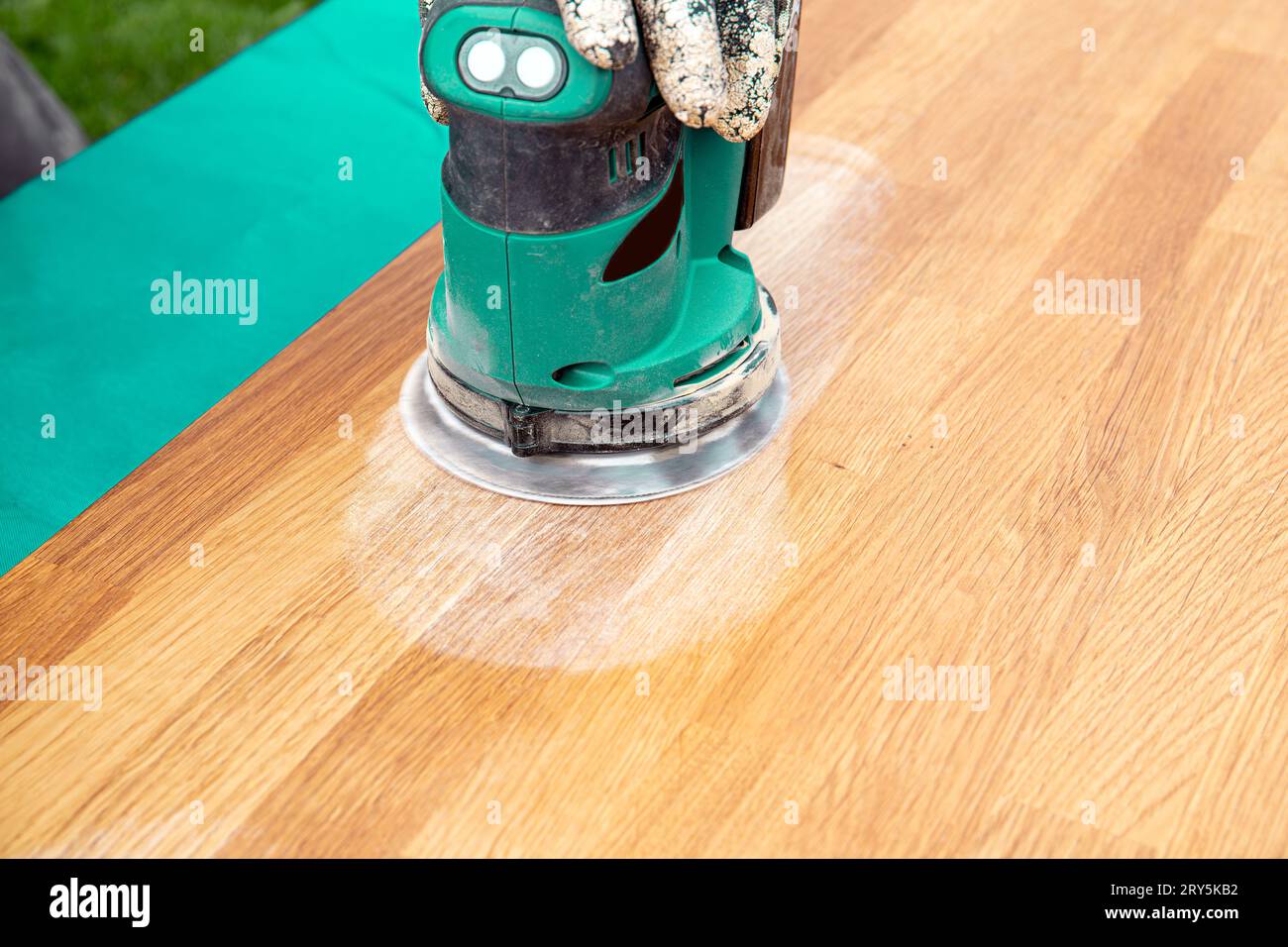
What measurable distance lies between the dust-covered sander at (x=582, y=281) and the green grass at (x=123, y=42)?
1365 millimetres

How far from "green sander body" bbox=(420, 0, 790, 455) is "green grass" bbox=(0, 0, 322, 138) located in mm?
1438

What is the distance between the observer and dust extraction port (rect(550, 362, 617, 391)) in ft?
3.82

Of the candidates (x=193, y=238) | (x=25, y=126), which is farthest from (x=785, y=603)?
(x=25, y=126)

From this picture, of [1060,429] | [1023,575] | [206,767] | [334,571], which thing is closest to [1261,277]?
[1060,429]

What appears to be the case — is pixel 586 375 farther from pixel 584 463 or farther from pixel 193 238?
pixel 193 238

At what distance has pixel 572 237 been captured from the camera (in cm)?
107

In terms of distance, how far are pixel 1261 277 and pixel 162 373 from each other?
122 centimetres

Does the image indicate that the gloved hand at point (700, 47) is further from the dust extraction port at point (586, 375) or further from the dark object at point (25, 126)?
the dark object at point (25, 126)

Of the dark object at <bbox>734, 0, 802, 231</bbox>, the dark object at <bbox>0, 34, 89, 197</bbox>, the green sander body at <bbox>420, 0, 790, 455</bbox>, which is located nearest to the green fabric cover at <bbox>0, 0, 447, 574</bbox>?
the dark object at <bbox>0, 34, 89, 197</bbox>

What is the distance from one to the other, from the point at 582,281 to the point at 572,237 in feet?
0.14

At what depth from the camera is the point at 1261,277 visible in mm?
1489

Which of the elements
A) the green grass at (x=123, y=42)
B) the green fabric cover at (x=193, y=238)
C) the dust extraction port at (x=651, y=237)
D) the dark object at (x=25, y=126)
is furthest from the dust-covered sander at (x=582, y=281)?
the green grass at (x=123, y=42)

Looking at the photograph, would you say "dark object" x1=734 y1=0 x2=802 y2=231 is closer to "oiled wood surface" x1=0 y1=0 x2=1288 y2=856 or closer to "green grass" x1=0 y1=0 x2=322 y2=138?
"oiled wood surface" x1=0 y1=0 x2=1288 y2=856

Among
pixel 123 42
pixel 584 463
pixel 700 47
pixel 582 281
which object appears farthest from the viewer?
pixel 123 42
